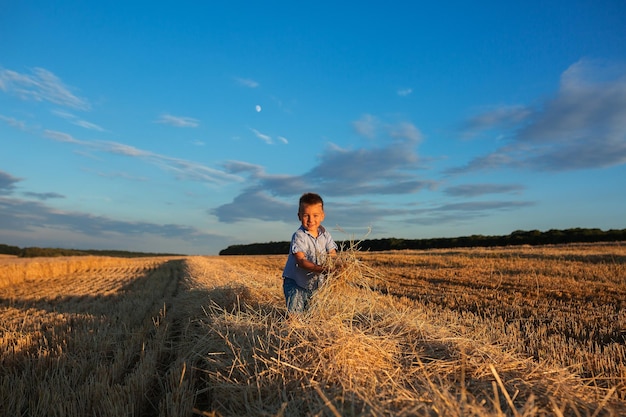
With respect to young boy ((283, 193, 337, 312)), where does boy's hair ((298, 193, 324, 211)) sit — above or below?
above

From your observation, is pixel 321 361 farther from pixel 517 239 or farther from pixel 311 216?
pixel 517 239

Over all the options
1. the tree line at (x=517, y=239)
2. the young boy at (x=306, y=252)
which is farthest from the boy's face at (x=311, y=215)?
the tree line at (x=517, y=239)

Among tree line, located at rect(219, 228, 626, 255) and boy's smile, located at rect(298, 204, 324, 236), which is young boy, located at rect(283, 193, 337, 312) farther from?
tree line, located at rect(219, 228, 626, 255)

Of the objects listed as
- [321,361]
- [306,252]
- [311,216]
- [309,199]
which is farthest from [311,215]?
[321,361]

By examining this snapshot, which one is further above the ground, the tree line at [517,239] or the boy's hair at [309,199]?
the tree line at [517,239]

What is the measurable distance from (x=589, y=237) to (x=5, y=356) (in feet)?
164

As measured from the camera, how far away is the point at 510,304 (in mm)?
8820

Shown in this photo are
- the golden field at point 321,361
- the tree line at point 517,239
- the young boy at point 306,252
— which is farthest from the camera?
the tree line at point 517,239

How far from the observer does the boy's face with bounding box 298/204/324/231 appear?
5148mm

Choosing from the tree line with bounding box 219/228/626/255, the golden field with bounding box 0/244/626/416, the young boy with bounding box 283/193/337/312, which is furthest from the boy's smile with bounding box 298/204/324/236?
the tree line with bounding box 219/228/626/255

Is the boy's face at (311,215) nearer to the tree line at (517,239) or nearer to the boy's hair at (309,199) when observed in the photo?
the boy's hair at (309,199)

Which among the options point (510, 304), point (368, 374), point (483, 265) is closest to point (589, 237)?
point (483, 265)

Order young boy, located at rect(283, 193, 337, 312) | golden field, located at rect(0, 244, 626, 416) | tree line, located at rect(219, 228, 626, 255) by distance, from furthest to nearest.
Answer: tree line, located at rect(219, 228, 626, 255) → young boy, located at rect(283, 193, 337, 312) → golden field, located at rect(0, 244, 626, 416)

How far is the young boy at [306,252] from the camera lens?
16.9ft
